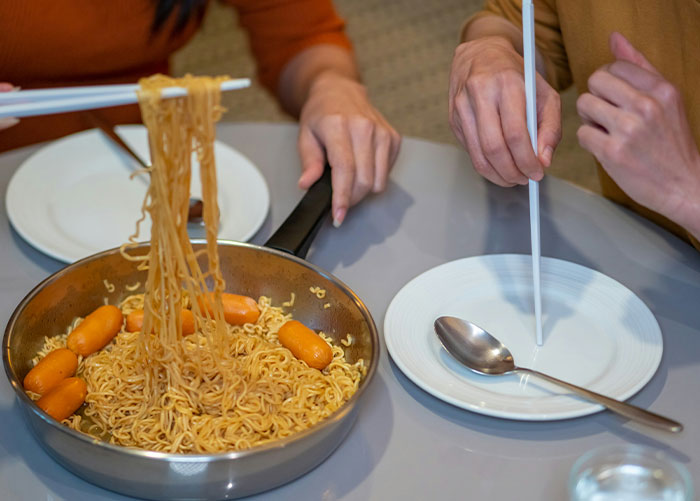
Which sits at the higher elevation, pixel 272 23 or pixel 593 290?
pixel 272 23

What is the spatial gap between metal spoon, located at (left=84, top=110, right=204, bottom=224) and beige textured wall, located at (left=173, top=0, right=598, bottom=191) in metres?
1.48

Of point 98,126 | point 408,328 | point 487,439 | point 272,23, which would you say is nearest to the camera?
point 487,439

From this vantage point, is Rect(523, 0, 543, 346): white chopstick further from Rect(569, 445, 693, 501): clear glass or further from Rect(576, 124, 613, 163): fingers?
Rect(569, 445, 693, 501): clear glass

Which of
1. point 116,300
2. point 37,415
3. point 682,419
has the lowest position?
point 682,419

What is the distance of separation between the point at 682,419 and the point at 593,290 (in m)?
0.22

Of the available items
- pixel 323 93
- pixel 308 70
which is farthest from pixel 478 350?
pixel 308 70

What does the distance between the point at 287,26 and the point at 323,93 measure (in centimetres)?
41

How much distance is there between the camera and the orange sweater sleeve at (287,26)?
66.4 inches

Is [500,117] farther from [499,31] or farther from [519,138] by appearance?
[499,31]

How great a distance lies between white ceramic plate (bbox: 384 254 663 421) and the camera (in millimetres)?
888

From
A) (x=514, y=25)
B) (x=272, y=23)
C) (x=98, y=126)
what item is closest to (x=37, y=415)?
(x=98, y=126)

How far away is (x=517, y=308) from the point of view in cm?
105

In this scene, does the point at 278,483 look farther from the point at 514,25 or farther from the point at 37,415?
the point at 514,25

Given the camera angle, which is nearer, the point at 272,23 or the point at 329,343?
the point at 329,343
